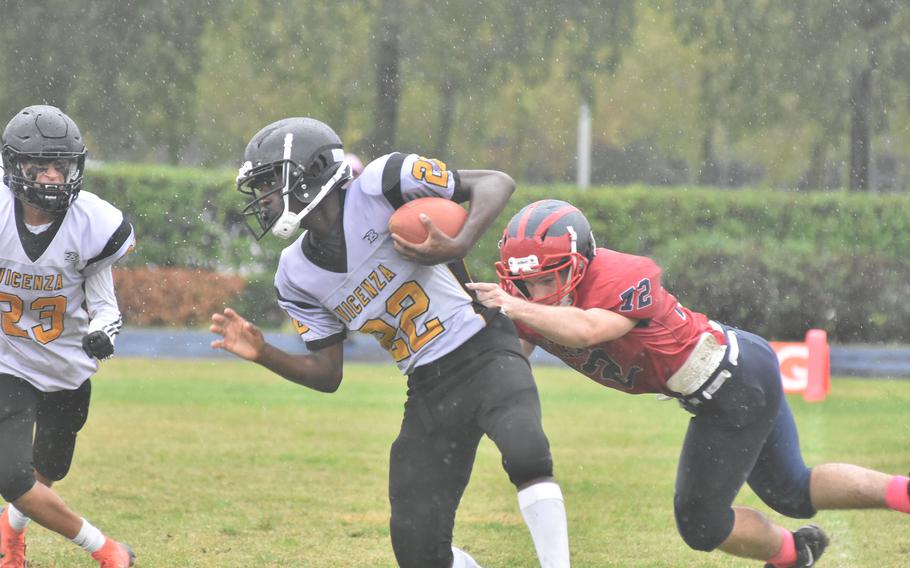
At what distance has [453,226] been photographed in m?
5.26

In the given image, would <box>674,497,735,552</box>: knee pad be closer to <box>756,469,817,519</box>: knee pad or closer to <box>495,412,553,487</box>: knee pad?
<box>756,469,817,519</box>: knee pad

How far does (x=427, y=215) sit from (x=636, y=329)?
3.16 ft

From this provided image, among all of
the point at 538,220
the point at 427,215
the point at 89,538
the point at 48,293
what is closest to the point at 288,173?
the point at 427,215

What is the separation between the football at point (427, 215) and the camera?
17.0 ft

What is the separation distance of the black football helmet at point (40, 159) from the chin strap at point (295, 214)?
4.12 feet

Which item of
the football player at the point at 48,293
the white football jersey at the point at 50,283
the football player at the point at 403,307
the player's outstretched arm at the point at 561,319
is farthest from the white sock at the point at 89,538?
the player's outstretched arm at the point at 561,319

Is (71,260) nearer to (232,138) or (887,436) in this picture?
(887,436)

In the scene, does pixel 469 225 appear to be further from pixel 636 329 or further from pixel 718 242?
pixel 718 242

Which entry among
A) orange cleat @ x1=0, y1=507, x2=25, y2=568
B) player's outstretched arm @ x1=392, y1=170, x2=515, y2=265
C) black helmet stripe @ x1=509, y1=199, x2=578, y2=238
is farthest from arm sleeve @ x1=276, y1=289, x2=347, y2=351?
orange cleat @ x1=0, y1=507, x2=25, y2=568

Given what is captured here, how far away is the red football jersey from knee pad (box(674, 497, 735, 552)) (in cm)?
52

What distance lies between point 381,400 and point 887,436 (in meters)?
4.99

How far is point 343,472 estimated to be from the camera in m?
9.39

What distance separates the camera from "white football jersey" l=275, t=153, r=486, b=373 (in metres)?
5.31

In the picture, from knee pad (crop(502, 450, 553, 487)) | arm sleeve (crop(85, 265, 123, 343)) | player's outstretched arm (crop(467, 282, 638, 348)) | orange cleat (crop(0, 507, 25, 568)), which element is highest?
player's outstretched arm (crop(467, 282, 638, 348))
